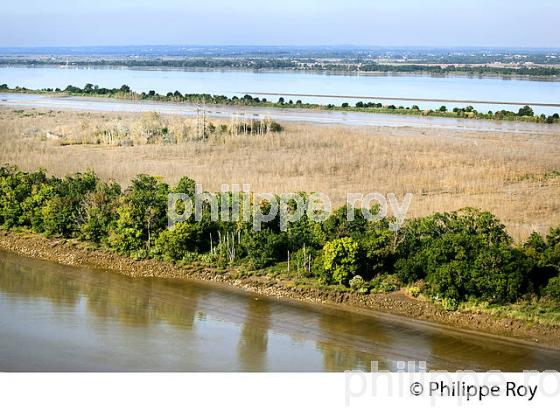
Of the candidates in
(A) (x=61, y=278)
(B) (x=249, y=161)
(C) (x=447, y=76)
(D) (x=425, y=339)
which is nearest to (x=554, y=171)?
(B) (x=249, y=161)

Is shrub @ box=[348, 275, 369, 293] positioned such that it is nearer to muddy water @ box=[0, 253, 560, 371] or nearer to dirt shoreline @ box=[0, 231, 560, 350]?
dirt shoreline @ box=[0, 231, 560, 350]

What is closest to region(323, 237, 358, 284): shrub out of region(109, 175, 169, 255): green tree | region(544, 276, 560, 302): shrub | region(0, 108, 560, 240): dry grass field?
region(544, 276, 560, 302): shrub

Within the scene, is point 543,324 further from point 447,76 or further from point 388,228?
point 447,76

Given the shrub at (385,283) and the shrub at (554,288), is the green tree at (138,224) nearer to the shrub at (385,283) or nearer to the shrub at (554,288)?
the shrub at (385,283)

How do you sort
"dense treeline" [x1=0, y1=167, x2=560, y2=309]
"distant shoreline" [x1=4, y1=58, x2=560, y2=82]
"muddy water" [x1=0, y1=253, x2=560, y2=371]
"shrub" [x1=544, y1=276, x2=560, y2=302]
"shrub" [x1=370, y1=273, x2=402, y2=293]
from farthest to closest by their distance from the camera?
"distant shoreline" [x1=4, y1=58, x2=560, y2=82] < "shrub" [x1=370, y1=273, x2=402, y2=293] < "dense treeline" [x1=0, y1=167, x2=560, y2=309] < "shrub" [x1=544, y1=276, x2=560, y2=302] < "muddy water" [x1=0, y1=253, x2=560, y2=371]

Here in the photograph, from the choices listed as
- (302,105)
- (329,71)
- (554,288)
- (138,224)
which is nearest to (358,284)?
(554,288)

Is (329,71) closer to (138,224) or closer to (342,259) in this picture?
(138,224)

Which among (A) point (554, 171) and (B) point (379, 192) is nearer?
(B) point (379, 192)
